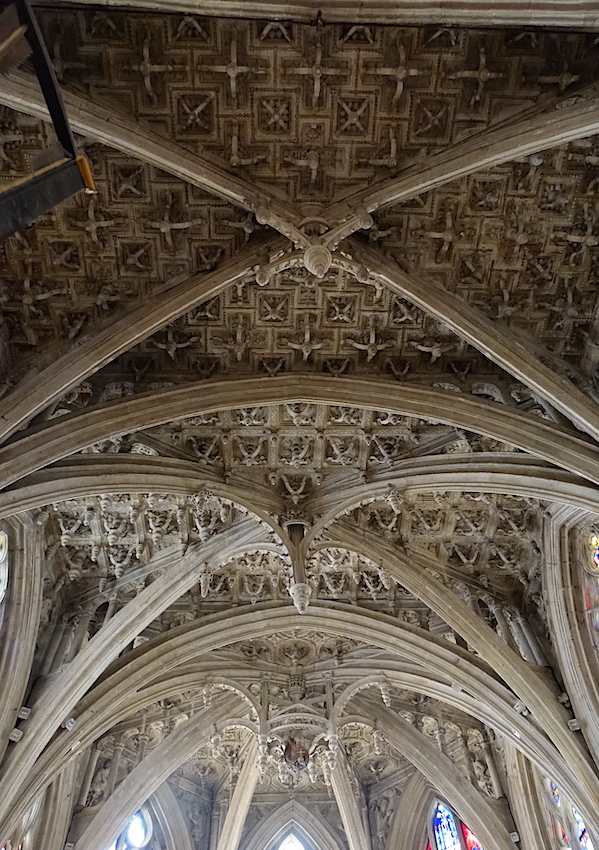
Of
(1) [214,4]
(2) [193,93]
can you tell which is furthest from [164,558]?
(1) [214,4]

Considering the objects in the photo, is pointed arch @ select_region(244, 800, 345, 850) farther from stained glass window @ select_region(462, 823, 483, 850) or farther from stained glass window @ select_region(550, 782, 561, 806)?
stained glass window @ select_region(550, 782, 561, 806)

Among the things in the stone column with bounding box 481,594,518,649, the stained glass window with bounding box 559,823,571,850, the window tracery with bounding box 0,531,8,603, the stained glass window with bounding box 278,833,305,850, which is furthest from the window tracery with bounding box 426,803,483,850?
the window tracery with bounding box 0,531,8,603

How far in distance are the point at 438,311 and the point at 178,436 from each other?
4637mm

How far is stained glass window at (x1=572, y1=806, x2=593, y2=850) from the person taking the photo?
12680mm

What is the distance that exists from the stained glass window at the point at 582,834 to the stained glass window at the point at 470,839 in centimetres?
282

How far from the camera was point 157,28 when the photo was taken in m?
7.94

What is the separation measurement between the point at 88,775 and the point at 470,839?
8.35 metres

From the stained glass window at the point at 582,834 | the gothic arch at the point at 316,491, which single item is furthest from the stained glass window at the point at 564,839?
the gothic arch at the point at 316,491

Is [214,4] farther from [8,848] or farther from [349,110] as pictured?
[8,848]

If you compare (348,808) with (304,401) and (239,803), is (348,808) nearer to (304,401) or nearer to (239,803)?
(239,803)

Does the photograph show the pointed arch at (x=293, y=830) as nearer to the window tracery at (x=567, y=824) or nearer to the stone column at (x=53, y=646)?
the window tracery at (x=567, y=824)

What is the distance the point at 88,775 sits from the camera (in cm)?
1462

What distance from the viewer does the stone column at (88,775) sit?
1440cm

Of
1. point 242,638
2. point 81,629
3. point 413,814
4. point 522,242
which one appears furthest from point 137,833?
point 522,242
